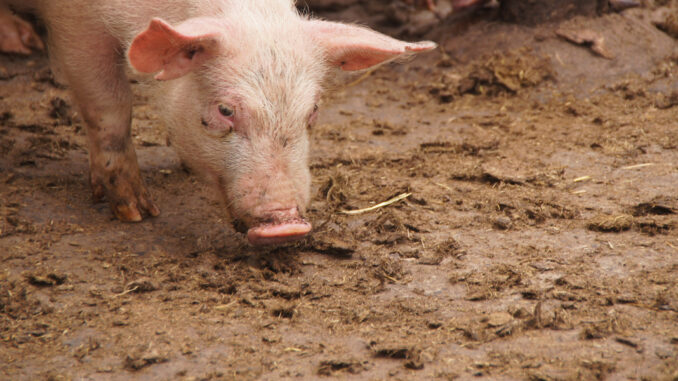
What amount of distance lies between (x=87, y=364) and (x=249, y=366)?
0.60m

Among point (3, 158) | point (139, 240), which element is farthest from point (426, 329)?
Answer: point (3, 158)

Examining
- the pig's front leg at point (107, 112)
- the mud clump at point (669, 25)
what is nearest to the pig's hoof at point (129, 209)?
the pig's front leg at point (107, 112)

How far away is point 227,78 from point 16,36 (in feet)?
13.4

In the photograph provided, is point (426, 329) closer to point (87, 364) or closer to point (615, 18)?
point (87, 364)

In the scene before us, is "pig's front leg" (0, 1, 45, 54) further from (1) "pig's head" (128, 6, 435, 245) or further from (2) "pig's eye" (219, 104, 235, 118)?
(2) "pig's eye" (219, 104, 235, 118)

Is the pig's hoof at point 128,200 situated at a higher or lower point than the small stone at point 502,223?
lower

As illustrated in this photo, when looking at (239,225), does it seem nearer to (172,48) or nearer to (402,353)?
(172,48)

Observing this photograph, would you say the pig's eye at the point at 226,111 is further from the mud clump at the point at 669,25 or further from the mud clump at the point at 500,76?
the mud clump at the point at 669,25

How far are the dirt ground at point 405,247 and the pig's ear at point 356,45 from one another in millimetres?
285

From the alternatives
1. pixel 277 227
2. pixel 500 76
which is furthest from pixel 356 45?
pixel 500 76

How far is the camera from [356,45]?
354 centimetres

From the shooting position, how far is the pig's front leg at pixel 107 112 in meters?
3.86

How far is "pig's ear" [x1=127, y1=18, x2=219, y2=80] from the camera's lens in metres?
3.02

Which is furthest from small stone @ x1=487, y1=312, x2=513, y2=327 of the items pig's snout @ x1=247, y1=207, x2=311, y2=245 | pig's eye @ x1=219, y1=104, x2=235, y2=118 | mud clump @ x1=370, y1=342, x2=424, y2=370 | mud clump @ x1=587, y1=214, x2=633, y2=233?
pig's eye @ x1=219, y1=104, x2=235, y2=118
